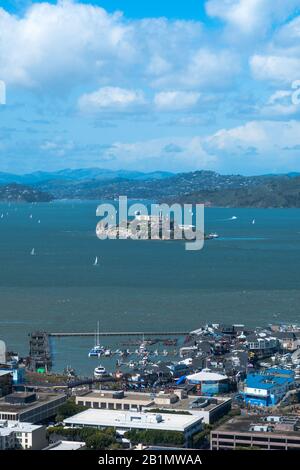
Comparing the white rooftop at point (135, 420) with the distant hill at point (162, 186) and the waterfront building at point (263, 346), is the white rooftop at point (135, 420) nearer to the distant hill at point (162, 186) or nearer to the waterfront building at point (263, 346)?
the waterfront building at point (263, 346)

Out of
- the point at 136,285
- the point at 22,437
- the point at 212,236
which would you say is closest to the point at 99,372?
the point at 22,437

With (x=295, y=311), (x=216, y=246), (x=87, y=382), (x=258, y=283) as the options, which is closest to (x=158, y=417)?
(x=87, y=382)

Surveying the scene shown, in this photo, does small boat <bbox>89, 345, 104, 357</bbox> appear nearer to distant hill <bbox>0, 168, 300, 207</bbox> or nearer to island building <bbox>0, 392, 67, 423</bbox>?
island building <bbox>0, 392, 67, 423</bbox>

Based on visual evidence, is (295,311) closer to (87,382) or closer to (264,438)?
(87,382)

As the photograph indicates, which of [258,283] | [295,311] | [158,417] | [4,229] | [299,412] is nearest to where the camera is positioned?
[158,417]

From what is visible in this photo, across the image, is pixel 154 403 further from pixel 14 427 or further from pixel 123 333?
pixel 123 333

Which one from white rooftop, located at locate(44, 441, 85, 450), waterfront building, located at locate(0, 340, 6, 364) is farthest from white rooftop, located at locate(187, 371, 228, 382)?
white rooftop, located at locate(44, 441, 85, 450)
